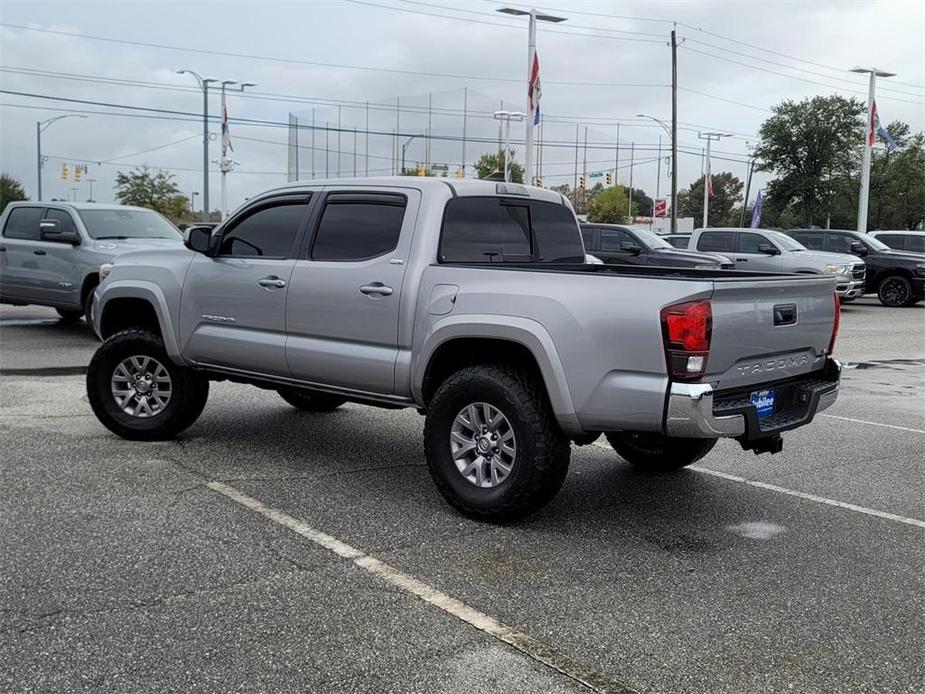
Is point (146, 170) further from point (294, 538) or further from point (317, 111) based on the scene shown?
point (294, 538)

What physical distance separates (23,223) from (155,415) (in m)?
9.08

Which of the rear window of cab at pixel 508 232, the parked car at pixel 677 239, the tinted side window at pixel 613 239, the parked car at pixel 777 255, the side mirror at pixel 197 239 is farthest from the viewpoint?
the parked car at pixel 677 239

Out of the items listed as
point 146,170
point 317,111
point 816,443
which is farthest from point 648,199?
point 816,443

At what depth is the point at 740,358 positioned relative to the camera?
15.5ft

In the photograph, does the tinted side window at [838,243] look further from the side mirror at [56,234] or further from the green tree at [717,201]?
the green tree at [717,201]

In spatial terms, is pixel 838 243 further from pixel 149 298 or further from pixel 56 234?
pixel 149 298

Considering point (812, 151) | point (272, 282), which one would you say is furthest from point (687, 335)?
point (812, 151)

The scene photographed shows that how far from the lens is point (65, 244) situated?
1361 cm

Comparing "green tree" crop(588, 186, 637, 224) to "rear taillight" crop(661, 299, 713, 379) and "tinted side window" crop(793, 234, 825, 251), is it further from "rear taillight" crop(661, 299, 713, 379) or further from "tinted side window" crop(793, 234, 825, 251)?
"rear taillight" crop(661, 299, 713, 379)

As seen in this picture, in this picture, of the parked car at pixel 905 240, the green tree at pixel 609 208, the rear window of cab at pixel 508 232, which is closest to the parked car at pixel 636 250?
the parked car at pixel 905 240

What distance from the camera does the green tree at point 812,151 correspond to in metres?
55.3

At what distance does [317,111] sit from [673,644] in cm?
7683

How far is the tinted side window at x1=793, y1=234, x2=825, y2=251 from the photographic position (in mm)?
22875

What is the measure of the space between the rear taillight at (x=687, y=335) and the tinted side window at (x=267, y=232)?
281 cm
